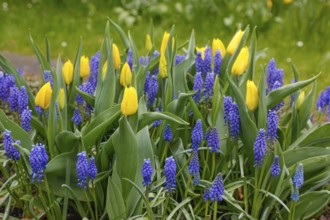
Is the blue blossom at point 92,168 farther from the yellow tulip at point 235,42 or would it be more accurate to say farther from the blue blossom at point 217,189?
the yellow tulip at point 235,42

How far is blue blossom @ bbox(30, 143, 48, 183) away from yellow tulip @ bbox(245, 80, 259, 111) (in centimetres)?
88

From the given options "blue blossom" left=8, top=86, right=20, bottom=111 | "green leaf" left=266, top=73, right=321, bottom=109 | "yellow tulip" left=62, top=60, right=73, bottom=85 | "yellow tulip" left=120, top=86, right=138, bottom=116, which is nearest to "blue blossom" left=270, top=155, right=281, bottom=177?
"green leaf" left=266, top=73, right=321, bottom=109

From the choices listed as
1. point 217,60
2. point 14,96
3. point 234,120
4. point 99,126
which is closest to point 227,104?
point 234,120

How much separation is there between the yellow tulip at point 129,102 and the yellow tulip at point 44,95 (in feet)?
1.16

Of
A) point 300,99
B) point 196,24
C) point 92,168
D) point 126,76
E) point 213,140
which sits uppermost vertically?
point 196,24

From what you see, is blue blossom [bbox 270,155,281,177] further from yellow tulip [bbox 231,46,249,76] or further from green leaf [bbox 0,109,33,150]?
green leaf [bbox 0,109,33,150]

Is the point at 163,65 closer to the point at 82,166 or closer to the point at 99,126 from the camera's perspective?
the point at 99,126

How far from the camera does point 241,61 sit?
2.69 metres

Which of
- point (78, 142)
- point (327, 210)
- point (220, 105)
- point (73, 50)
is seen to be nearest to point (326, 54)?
point (73, 50)

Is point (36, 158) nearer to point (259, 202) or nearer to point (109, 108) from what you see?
point (109, 108)

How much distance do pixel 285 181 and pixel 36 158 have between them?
3.52ft

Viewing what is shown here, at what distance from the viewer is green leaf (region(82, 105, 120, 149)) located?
2373 mm

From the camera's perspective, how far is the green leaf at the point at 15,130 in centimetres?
250

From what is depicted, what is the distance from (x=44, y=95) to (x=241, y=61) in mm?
907
